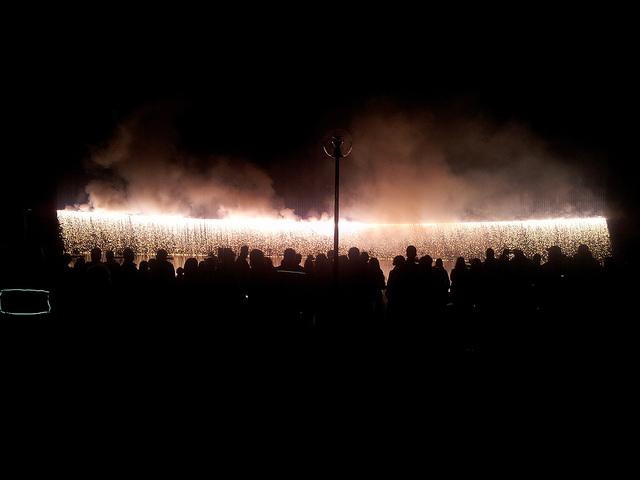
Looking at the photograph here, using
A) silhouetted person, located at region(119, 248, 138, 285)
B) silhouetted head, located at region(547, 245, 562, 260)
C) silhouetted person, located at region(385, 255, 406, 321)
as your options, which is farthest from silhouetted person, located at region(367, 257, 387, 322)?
silhouetted person, located at region(119, 248, 138, 285)

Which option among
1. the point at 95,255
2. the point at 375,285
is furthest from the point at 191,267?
the point at 375,285

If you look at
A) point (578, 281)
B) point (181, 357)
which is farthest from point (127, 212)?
point (578, 281)

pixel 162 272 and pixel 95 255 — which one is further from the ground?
pixel 95 255

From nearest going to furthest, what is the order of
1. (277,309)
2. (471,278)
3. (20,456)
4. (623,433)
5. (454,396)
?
(20,456) < (623,433) < (454,396) < (277,309) < (471,278)

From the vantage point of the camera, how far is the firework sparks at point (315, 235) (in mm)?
18078

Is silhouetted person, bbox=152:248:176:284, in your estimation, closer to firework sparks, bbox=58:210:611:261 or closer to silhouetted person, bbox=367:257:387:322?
silhouetted person, bbox=367:257:387:322

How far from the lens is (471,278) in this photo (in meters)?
6.84

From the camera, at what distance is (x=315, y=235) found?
2438 cm

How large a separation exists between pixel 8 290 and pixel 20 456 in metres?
2.47

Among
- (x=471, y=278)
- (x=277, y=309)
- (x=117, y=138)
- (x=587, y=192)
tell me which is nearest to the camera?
(x=277, y=309)

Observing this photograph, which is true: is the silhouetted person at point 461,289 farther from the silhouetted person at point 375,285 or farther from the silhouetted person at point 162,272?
the silhouetted person at point 162,272

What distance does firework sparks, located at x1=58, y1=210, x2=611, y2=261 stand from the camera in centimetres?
1808

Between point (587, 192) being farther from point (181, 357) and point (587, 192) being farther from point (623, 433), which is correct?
point (181, 357)

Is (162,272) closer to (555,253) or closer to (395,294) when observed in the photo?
(395,294)
